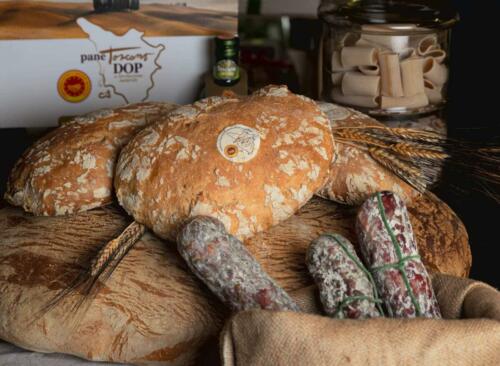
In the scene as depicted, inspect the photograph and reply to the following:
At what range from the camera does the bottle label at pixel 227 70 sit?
1772 millimetres

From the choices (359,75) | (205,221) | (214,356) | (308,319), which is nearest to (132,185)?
(205,221)

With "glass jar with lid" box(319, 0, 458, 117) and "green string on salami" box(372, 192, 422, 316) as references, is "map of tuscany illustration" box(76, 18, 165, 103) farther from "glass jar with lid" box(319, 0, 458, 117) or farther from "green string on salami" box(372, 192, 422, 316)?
"green string on salami" box(372, 192, 422, 316)

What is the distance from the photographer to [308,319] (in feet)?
2.82

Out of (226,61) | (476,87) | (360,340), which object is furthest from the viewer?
(476,87)

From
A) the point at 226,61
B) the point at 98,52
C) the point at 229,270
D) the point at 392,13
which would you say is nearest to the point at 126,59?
the point at 98,52

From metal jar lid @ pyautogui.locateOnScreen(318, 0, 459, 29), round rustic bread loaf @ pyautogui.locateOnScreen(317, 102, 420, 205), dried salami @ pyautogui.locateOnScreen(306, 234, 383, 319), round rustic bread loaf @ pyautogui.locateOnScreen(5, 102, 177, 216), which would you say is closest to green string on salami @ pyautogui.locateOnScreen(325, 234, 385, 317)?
dried salami @ pyautogui.locateOnScreen(306, 234, 383, 319)

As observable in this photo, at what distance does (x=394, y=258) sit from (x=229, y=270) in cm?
20

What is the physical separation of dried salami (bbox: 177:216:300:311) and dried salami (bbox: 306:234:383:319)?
0.15ft

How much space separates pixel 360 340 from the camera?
837mm

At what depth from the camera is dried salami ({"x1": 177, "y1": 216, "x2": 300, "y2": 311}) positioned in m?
0.93

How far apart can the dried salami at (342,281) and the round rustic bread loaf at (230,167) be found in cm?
13

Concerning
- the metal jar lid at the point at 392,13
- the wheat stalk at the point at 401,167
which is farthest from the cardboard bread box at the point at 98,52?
the wheat stalk at the point at 401,167

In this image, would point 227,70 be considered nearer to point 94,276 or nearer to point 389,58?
point 389,58

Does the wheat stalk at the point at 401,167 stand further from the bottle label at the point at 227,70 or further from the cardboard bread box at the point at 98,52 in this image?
the cardboard bread box at the point at 98,52
